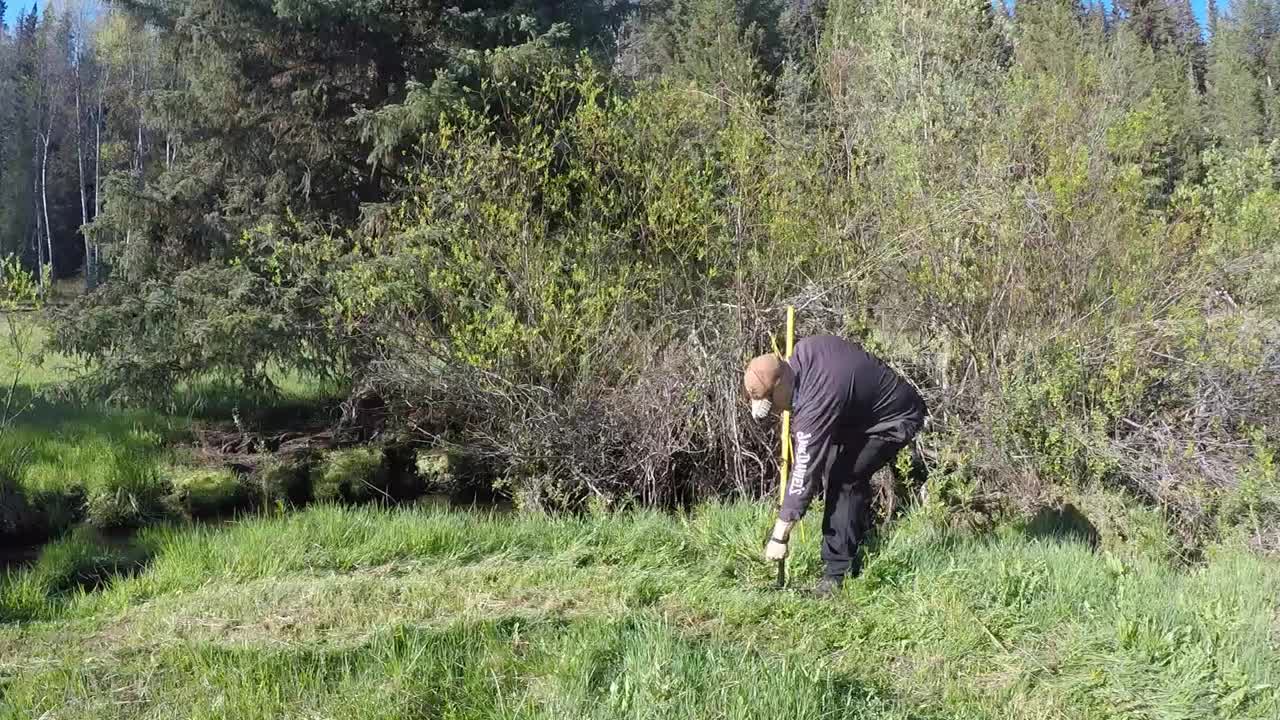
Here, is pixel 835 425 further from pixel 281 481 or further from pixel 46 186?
pixel 46 186

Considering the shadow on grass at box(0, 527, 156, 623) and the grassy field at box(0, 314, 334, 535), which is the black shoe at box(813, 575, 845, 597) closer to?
the shadow on grass at box(0, 527, 156, 623)

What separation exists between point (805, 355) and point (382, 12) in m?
6.50

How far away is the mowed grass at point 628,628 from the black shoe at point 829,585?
7cm

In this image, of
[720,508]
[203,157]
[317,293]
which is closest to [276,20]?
[203,157]

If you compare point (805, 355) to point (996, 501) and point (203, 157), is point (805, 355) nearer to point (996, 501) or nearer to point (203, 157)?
point (996, 501)

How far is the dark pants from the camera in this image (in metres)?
5.34

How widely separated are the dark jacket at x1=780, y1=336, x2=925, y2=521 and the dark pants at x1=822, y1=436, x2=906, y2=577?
5 cm

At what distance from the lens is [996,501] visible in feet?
23.9

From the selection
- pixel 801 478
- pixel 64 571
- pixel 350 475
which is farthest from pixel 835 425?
pixel 350 475

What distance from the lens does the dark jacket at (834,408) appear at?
16.4 ft

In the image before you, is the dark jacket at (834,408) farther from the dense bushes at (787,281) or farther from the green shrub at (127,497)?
the green shrub at (127,497)

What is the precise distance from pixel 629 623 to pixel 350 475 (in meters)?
6.33

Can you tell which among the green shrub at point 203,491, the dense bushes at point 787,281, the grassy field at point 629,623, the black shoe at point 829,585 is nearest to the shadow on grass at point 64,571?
the grassy field at point 629,623

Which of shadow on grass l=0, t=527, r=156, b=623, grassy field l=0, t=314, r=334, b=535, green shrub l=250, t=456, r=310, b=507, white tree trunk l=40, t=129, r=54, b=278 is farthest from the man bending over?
white tree trunk l=40, t=129, r=54, b=278
